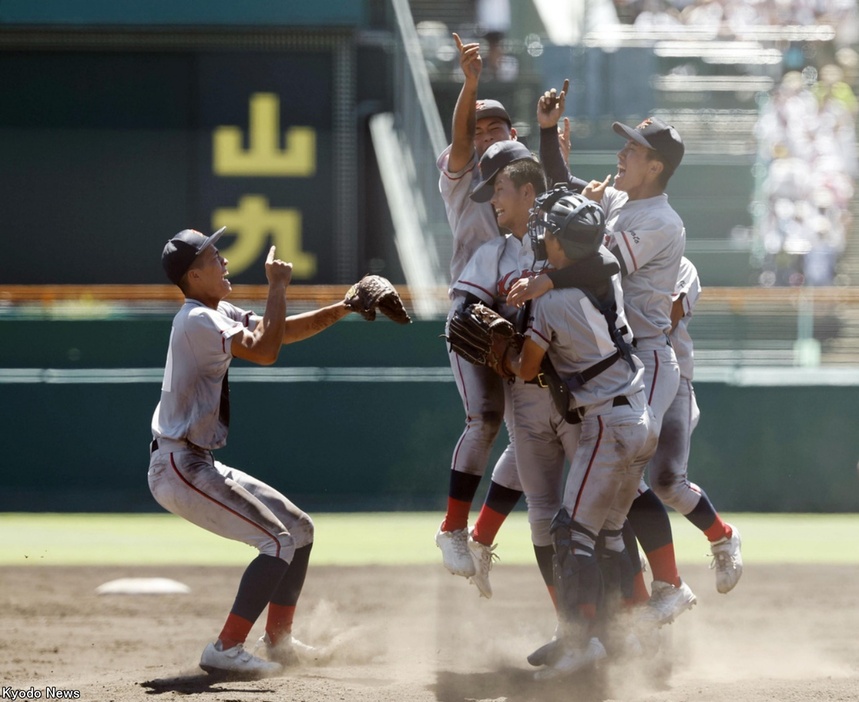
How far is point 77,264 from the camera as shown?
13.0m

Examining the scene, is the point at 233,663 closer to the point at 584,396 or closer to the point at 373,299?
the point at 373,299

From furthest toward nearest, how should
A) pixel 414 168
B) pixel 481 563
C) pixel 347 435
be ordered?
pixel 414 168 → pixel 347 435 → pixel 481 563

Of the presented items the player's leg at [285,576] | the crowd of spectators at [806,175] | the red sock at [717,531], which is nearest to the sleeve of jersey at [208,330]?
the player's leg at [285,576]

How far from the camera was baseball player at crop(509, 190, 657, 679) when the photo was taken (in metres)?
4.94

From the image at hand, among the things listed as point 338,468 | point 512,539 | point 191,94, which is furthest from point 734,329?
point 191,94

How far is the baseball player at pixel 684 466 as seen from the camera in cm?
575

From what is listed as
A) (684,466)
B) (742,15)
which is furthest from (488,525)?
(742,15)

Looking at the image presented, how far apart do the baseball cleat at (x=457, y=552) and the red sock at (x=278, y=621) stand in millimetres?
715

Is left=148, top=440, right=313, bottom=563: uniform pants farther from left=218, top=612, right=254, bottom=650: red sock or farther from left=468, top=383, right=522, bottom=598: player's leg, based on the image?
left=468, top=383, right=522, bottom=598: player's leg

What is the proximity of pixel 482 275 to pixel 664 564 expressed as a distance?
1611 millimetres

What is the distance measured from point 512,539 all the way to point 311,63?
5.88 metres

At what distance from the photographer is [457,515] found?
562 centimetres

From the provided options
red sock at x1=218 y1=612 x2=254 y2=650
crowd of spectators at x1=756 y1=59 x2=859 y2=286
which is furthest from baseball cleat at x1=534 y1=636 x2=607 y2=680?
crowd of spectators at x1=756 y1=59 x2=859 y2=286

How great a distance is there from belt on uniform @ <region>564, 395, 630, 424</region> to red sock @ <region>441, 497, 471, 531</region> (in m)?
0.73
